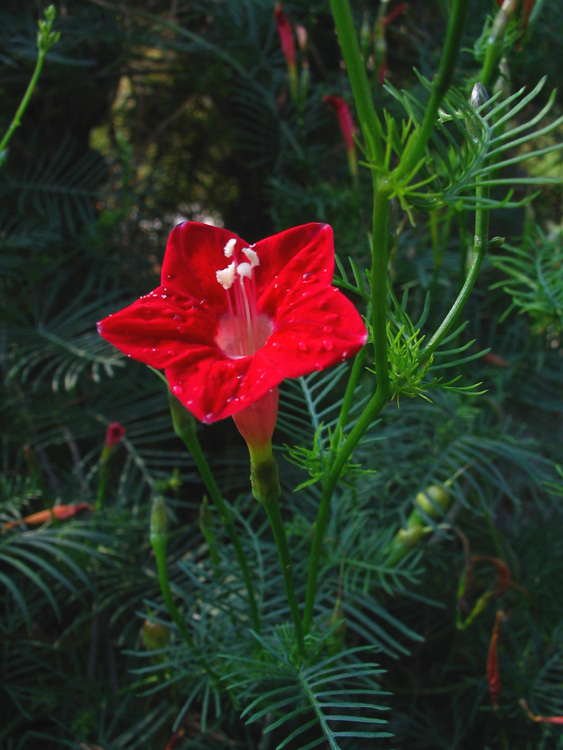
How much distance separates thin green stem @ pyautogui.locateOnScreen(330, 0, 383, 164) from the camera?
0.84 ft

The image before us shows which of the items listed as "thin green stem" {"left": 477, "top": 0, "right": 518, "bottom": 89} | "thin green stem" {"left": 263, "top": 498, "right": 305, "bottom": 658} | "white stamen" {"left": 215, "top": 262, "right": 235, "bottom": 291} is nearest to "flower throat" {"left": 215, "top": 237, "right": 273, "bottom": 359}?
"white stamen" {"left": 215, "top": 262, "right": 235, "bottom": 291}

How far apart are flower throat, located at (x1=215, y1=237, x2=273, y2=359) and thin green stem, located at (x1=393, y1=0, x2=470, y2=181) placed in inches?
5.4

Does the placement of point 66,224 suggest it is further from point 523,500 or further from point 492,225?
point 523,500

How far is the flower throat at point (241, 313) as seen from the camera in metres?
0.40

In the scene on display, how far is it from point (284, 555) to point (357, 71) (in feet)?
0.93

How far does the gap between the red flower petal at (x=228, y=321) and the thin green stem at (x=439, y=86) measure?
2.9 inches

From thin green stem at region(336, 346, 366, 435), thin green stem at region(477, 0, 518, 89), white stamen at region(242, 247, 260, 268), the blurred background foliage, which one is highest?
thin green stem at region(477, 0, 518, 89)

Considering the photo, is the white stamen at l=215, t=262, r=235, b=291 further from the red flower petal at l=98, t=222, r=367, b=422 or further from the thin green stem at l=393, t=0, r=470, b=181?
the thin green stem at l=393, t=0, r=470, b=181

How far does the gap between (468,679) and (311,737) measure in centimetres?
17

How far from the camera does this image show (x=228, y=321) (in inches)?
16.7

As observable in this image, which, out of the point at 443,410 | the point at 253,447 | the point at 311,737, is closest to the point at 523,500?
the point at 443,410

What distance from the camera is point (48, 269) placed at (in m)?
0.91

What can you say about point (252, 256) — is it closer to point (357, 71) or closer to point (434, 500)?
point (357, 71)

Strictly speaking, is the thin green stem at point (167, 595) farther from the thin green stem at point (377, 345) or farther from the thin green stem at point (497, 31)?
the thin green stem at point (497, 31)
